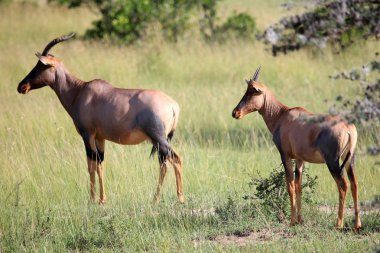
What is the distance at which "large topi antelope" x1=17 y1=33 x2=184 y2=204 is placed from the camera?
867 cm

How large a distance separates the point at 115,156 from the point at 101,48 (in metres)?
8.72

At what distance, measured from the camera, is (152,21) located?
1936 centimetres

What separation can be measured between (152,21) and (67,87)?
393 inches

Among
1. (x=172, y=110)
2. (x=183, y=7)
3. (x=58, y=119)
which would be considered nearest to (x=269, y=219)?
(x=172, y=110)

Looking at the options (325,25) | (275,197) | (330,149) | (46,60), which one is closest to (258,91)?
(275,197)

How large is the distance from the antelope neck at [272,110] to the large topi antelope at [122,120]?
1230 millimetres

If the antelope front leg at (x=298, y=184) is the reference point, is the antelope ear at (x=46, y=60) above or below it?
above

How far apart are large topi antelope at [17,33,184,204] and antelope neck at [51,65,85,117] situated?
14 millimetres

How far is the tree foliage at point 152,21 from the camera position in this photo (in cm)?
1908

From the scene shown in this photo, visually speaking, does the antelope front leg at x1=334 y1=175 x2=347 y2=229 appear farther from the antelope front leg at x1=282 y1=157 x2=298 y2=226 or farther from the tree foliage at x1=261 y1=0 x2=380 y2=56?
the tree foliage at x1=261 y1=0 x2=380 y2=56

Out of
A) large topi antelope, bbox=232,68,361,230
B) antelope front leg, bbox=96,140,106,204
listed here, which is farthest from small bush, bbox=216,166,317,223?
antelope front leg, bbox=96,140,106,204

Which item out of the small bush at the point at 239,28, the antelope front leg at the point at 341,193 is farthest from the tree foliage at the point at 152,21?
the antelope front leg at the point at 341,193

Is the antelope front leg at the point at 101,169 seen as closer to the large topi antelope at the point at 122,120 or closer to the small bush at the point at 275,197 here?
the large topi antelope at the point at 122,120

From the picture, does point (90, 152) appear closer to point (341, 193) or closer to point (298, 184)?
point (298, 184)
